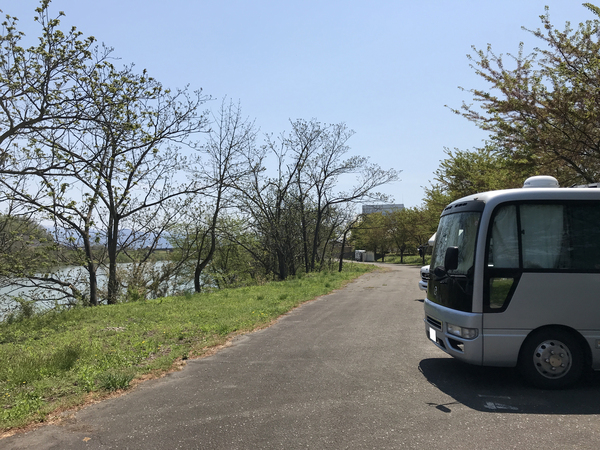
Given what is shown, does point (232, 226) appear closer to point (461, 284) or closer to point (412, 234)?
point (461, 284)

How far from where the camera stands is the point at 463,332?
5.50m

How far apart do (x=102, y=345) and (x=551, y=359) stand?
24.3ft

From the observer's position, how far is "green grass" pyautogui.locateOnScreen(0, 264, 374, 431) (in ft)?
17.8

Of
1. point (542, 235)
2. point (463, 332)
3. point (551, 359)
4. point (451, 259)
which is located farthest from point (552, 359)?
point (451, 259)

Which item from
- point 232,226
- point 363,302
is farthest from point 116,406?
point 232,226

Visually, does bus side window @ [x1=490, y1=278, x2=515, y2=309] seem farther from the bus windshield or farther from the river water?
the river water

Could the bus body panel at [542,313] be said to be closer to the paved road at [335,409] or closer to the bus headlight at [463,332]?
the bus headlight at [463,332]

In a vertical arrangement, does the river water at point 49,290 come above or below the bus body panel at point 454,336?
below

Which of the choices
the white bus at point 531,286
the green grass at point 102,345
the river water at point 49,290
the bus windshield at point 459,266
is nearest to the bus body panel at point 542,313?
the white bus at point 531,286

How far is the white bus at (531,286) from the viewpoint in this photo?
5.27 meters

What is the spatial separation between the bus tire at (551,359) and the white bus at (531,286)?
0.4 inches

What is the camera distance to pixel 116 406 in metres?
5.02

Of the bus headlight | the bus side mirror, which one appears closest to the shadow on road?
the bus headlight

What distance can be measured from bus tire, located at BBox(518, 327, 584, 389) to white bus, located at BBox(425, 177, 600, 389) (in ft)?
0.04
